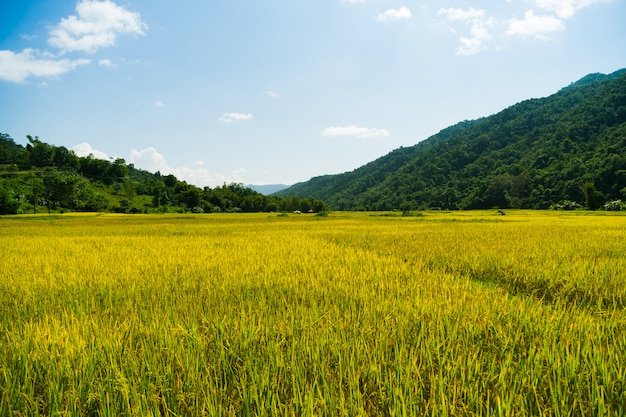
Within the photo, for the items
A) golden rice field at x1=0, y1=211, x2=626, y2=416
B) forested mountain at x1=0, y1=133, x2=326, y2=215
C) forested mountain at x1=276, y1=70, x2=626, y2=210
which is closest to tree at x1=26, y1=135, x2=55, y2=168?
forested mountain at x1=0, y1=133, x2=326, y2=215

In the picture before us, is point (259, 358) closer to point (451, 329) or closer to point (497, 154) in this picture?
point (451, 329)

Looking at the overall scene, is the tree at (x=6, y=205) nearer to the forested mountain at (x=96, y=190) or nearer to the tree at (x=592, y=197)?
the forested mountain at (x=96, y=190)

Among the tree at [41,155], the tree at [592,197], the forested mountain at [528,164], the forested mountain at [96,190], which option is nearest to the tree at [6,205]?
the forested mountain at [96,190]

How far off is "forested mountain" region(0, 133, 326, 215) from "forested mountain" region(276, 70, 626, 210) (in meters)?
37.8

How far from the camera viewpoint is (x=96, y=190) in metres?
90.6

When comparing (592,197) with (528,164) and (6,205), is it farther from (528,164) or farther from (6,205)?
(6,205)

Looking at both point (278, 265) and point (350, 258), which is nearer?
point (278, 265)

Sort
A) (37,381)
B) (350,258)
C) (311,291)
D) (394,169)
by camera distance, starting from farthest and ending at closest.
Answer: (394,169), (350,258), (311,291), (37,381)

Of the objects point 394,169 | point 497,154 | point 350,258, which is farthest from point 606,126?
point 350,258

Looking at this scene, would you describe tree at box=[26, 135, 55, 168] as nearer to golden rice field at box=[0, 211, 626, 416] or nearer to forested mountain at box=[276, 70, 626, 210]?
forested mountain at box=[276, 70, 626, 210]

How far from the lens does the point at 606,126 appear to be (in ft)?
303

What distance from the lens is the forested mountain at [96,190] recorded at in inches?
2847

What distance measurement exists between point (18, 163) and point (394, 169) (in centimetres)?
14439

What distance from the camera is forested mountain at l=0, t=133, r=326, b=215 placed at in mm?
72312
